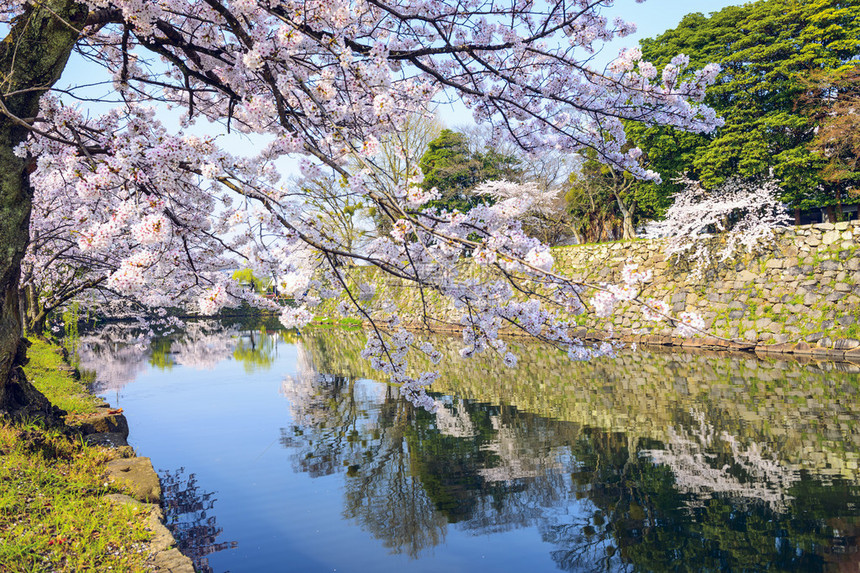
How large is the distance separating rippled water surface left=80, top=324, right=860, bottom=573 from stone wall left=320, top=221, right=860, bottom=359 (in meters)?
2.87

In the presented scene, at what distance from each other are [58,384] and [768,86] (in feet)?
75.5

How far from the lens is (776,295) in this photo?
58.0 ft

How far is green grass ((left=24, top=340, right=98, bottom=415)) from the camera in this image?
840 cm

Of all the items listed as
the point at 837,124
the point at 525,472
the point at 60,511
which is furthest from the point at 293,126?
the point at 837,124

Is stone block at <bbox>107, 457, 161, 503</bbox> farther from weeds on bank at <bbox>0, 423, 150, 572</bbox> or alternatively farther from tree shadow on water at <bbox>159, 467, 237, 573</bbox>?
tree shadow on water at <bbox>159, 467, 237, 573</bbox>

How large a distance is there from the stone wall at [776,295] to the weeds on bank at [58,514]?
28.8 ft

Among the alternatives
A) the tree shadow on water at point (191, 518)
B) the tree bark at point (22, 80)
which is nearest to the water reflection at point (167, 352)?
the tree shadow on water at point (191, 518)

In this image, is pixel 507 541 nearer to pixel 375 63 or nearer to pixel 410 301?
pixel 375 63

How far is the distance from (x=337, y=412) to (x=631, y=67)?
833 centimetres

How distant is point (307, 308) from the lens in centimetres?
534

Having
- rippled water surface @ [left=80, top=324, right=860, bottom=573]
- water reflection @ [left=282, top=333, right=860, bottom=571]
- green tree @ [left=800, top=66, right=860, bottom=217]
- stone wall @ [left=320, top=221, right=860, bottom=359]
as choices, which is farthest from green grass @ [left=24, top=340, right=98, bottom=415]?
green tree @ [left=800, top=66, right=860, bottom=217]

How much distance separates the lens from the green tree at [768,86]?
65.4 ft

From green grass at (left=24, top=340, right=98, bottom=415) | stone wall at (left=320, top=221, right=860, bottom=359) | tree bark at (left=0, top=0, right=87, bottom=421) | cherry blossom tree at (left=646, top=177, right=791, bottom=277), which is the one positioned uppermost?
cherry blossom tree at (left=646, top=177, right=791, bottom=277)

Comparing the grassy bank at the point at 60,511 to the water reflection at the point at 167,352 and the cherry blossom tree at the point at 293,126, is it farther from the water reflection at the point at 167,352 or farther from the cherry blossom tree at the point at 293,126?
the water reflection at the point at 167,352
